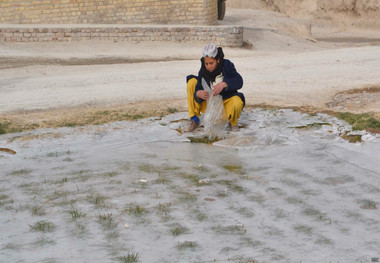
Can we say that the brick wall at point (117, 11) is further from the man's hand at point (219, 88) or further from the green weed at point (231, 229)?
the green weed at point (231, 229)

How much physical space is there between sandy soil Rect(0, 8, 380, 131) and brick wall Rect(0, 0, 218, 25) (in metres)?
2.90

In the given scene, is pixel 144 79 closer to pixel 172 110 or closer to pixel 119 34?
pixel 172 110

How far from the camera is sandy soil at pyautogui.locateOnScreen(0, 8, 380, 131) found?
8.38m

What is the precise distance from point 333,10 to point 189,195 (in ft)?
88.4

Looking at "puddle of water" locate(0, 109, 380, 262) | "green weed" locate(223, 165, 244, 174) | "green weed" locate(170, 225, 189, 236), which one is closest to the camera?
"puddle of water" locate(0, 109, 380, 262)

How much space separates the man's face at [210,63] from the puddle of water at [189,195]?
82 centimetres

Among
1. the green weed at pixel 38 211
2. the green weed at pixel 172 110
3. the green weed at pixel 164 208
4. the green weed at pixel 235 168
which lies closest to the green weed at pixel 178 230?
the green weed at pixel 164 208

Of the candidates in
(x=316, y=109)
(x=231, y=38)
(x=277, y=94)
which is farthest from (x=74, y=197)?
(x=231, y=38)

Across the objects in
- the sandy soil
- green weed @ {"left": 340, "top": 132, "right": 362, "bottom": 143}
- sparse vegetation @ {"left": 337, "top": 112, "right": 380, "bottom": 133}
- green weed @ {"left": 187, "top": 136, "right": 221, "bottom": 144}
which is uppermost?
sparse vegetation @ {"left": 337, "top": 112, "right": 380, "bottom": 133}

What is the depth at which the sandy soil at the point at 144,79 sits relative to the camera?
8380 millimetres

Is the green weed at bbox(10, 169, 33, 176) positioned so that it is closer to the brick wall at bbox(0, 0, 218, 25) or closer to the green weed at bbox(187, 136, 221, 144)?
the green weed at bbox(187, 136, 221, 144)

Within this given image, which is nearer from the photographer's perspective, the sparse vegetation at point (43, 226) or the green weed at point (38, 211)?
the sparse vegetation at point (43, 226)

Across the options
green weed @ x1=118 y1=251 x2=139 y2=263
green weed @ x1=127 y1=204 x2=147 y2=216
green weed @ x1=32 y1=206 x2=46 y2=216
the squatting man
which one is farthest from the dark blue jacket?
green weed @ x1=118 y1=251 x2=139 y2=263

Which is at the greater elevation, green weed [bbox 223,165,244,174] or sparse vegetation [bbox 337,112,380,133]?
sparse vegetation [bbox 337,112,380,133]
